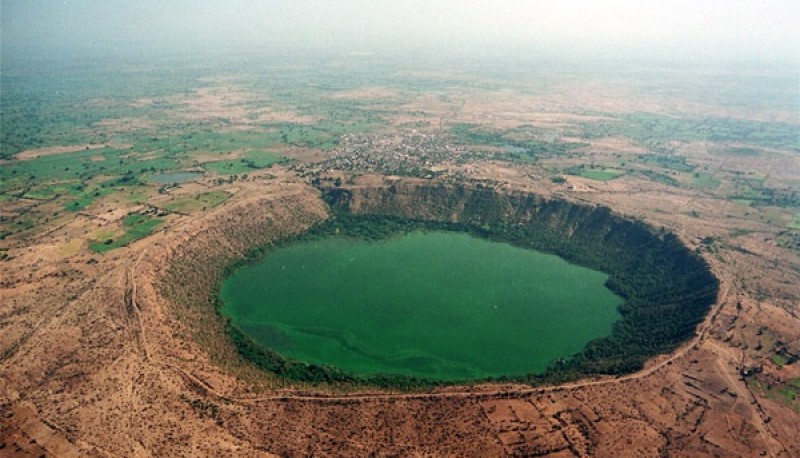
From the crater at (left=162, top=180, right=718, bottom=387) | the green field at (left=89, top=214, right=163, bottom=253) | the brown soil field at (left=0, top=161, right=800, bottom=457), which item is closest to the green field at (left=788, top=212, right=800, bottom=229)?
the brown soil field at (left=0, top=161, right=800, bottom=457)

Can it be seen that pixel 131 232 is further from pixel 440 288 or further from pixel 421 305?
pixel 440 288

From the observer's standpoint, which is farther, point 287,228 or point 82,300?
point 287,228

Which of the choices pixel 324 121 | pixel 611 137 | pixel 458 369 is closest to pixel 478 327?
pixel 458 369

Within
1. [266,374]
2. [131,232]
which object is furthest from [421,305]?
[131,232]

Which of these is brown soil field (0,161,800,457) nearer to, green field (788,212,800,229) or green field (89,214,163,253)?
green field (89,214,163,253)

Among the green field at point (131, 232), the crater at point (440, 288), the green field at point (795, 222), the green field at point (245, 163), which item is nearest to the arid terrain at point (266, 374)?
the green field at point (131, 232)

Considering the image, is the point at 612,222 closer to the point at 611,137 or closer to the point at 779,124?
the point at 611,137

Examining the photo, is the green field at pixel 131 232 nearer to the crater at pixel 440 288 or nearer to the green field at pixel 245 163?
the crater at pixel 440 288
